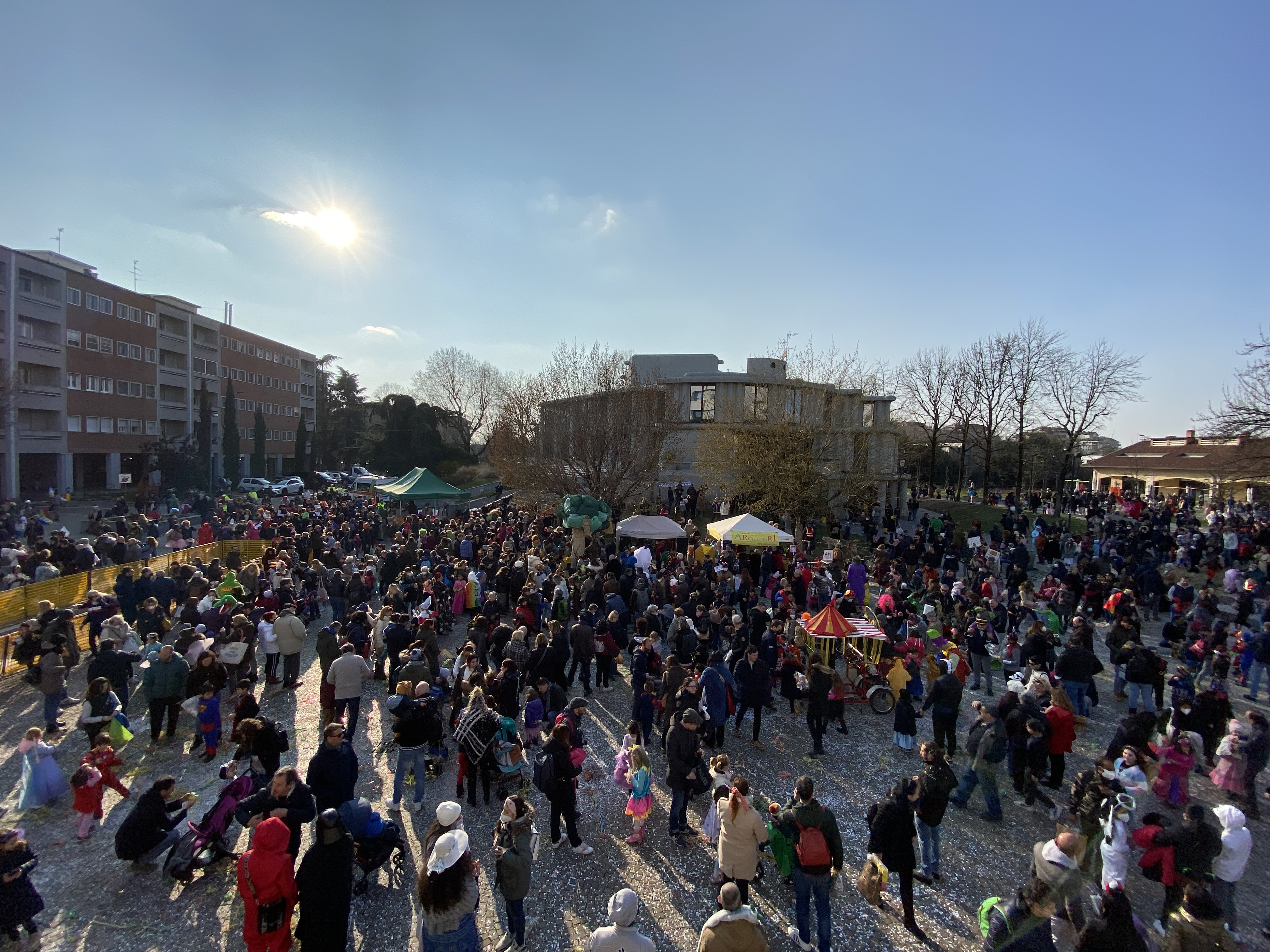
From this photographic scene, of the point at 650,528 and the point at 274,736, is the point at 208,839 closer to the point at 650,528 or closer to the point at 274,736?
the point at 274,736

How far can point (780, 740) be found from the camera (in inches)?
340

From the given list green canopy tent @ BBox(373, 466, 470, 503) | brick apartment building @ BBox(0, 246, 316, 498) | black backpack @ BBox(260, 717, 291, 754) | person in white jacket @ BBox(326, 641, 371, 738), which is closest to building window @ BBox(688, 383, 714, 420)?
green canopy tent @ BBox(373, 466, 470, 503)

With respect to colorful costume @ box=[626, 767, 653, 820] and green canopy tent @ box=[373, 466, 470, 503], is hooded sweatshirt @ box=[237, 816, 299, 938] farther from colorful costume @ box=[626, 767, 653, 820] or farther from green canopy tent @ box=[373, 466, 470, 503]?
green canopy tent @ box=[373, 466, 470, 503]

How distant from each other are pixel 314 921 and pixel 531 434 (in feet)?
71.4

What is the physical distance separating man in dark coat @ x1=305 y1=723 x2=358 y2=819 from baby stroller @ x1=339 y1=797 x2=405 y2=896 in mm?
130

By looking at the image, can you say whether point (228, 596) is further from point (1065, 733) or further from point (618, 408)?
point (618, 408)

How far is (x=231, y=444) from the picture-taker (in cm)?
4691

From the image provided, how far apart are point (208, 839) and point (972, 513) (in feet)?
121

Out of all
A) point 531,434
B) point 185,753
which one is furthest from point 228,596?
point 531,434

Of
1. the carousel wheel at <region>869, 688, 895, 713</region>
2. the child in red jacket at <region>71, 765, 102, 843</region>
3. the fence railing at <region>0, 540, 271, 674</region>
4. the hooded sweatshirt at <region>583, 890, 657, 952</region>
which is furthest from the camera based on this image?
the fence railing at <region>0, 540, 271, 674</region>

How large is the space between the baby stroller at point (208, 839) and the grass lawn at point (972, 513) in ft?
97.9

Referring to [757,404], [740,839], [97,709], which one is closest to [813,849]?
[740,839]

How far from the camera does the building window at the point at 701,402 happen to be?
114 feet

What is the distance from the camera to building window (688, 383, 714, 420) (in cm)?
3472
